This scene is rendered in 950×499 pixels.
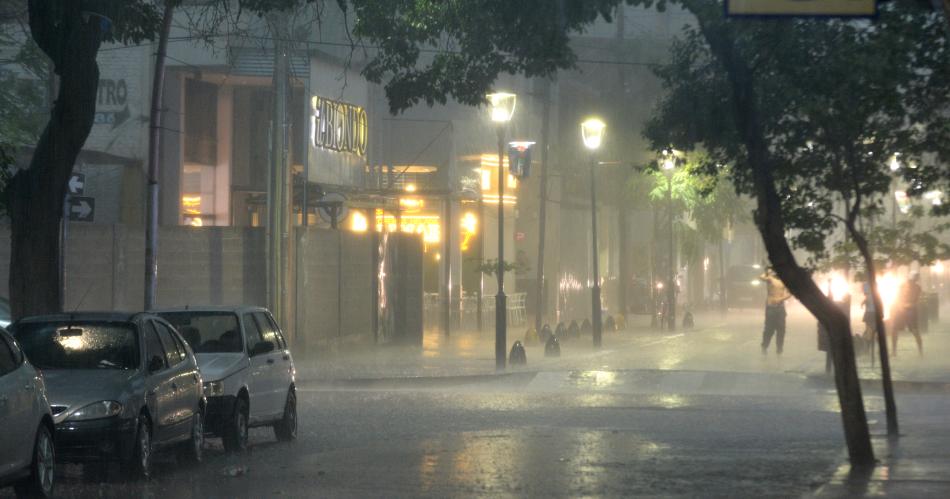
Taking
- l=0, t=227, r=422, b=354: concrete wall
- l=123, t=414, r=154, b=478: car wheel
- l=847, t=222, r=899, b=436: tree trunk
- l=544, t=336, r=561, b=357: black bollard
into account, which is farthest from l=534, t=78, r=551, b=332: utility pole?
l=123, t=414, r=154, b=478: car wheel

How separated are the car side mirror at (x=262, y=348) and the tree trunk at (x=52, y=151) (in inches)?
88.6

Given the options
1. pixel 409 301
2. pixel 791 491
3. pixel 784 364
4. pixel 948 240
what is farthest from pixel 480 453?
pixel 948 240

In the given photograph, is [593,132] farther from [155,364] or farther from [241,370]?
[155,364]

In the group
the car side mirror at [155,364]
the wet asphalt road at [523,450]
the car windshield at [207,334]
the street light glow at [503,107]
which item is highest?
the street light glow at [503,107]

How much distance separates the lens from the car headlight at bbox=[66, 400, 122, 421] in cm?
1150

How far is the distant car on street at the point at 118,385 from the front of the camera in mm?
11500

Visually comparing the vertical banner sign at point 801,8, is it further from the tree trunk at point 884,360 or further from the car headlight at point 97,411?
the tree trunk at point 884,360

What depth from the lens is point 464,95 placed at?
17.5 meters

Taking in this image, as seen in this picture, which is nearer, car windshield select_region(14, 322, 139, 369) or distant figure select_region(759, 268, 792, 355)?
car windshield select_region(14, 322, 139, 369)

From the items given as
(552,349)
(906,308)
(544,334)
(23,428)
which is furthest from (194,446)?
(906,308)

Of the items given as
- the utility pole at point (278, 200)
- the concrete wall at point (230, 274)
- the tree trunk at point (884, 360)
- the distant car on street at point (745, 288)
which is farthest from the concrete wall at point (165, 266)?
the distant car on street at point (745, 288)

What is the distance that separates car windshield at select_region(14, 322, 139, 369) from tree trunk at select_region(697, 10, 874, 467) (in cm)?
571

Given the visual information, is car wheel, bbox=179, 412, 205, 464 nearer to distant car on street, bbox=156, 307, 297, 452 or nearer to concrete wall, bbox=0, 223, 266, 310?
distant car on street, bbox=156, 307, 297, 452

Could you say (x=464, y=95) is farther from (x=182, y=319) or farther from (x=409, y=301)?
(x=409, y=301)
